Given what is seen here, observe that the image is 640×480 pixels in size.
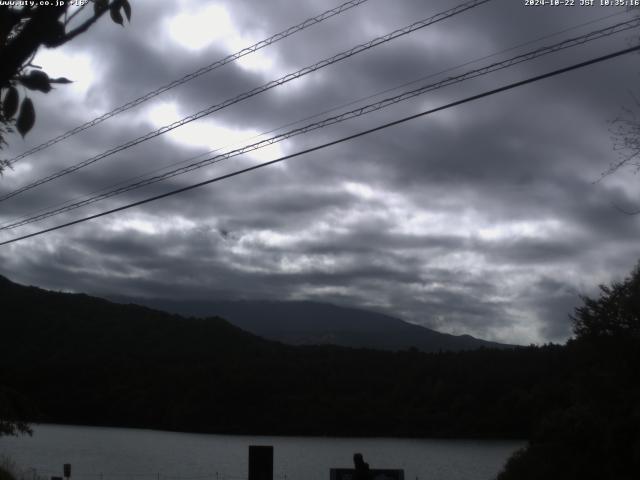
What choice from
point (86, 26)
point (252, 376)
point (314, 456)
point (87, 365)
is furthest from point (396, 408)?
point (86, 26)

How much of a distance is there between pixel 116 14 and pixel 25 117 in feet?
2.93

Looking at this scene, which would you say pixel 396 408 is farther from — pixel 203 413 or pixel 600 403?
pixel 600 403

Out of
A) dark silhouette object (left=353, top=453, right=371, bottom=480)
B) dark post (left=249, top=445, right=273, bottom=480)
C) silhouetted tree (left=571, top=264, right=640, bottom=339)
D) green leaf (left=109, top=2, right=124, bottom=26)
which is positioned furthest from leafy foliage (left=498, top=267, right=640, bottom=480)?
green leaf (left=109, top=2, right=124, bottom=26)

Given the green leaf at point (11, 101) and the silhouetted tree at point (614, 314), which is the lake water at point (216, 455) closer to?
the silhouetted tree at point (614, 314)

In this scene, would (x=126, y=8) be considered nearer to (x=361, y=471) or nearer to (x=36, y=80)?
(x=36, y=80)

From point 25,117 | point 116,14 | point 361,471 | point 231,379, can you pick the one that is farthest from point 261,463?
point 231,379

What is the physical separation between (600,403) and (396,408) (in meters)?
75.4

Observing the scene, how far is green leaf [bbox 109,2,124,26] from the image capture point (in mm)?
3949

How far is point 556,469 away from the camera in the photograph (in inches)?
1232

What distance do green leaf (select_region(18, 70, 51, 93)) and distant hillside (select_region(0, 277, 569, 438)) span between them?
80.5m

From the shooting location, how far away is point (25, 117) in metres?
3.45

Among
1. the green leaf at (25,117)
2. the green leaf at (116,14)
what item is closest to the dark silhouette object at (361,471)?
the green leaf at (116,14)

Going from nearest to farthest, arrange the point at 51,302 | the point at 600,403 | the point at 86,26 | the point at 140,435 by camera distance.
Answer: the point at 86,26, the point at 600,403, the point at 51,302, the point at 140,435

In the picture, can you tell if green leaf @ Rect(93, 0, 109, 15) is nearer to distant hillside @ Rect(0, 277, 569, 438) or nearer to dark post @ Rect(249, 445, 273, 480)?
dark post @ Rect(249, 445, 273, 480)
